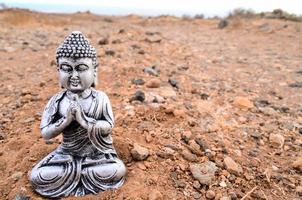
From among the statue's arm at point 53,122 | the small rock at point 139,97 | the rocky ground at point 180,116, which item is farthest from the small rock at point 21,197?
the small rock at point 139,97

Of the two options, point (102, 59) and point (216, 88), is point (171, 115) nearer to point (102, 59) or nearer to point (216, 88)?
point (216, 88)

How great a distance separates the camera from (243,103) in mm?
5809

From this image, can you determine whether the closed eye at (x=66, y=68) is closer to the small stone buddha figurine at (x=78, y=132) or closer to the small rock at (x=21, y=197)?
the small stone buddha figurine at (x=78, y=132)

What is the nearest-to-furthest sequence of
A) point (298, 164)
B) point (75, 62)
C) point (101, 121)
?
point (75, 62)
point (101, 121)
point (298, 164)

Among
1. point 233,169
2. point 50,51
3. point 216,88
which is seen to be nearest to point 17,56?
point 50,51

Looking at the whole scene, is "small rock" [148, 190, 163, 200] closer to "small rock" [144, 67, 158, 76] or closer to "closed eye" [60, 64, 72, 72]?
"closed eye" [60, 64, 72, 72]

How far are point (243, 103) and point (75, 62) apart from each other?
3.11 m

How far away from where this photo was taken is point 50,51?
883cm

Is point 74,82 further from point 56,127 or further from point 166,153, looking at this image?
point 166,153

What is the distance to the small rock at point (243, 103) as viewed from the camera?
5754 mm

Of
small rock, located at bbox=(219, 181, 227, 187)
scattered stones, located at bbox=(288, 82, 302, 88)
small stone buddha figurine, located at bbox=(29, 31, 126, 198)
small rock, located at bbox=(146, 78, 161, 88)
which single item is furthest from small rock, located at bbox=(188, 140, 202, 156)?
scattered stones, located at bbox=(288, 82, 302, 88)

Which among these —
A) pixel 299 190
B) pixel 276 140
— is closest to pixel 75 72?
pixel 299 190

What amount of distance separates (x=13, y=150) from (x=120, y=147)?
1.04 metres

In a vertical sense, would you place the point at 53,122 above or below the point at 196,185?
above
